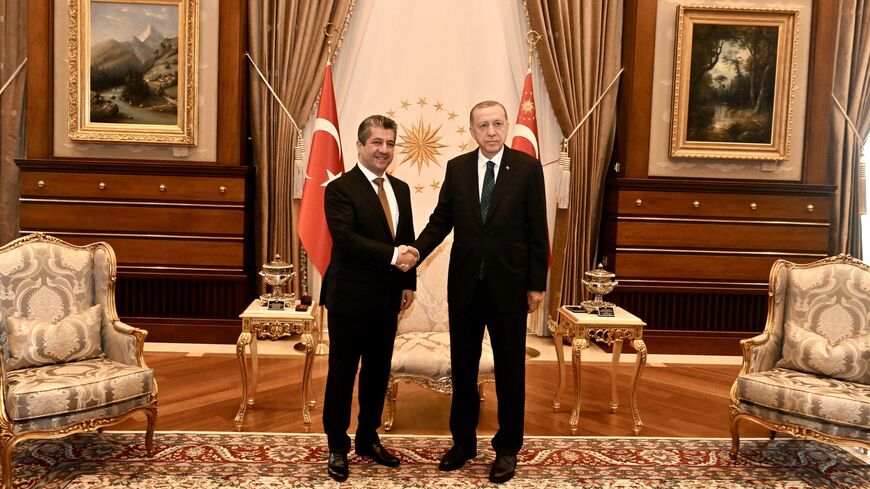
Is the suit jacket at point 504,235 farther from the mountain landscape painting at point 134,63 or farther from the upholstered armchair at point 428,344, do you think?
the mountain landscape painting at point 134,63

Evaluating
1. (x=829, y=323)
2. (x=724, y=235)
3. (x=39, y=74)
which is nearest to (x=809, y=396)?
(x=829, y=323)

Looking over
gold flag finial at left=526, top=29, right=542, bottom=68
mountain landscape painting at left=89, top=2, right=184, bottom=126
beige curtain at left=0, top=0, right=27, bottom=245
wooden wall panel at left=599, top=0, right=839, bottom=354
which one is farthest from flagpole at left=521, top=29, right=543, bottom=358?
beige curtain at left=0, top=0, right=27, bottom=245

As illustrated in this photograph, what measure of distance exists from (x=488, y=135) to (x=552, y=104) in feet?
10.1

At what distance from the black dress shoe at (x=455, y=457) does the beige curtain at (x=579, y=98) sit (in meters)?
2.89

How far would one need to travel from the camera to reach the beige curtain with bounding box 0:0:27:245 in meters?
5.96

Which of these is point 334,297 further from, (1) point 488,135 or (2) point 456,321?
(1) point 488,135

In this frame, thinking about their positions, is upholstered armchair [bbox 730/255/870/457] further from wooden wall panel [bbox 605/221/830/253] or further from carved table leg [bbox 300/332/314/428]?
carved table leg [bbox 300/332/314/428]

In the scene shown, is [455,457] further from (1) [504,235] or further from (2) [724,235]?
(2) [724,235]

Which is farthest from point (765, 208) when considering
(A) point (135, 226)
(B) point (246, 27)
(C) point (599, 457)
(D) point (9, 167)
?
(D) point (9, 167)

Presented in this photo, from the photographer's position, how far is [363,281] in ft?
10.3

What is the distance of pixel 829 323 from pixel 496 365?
74.1 inches

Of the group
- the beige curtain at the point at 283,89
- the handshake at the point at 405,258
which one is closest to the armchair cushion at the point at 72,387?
the handshake at the point at 405,258

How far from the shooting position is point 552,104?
6.05m

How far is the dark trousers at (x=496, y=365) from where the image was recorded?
317cm
